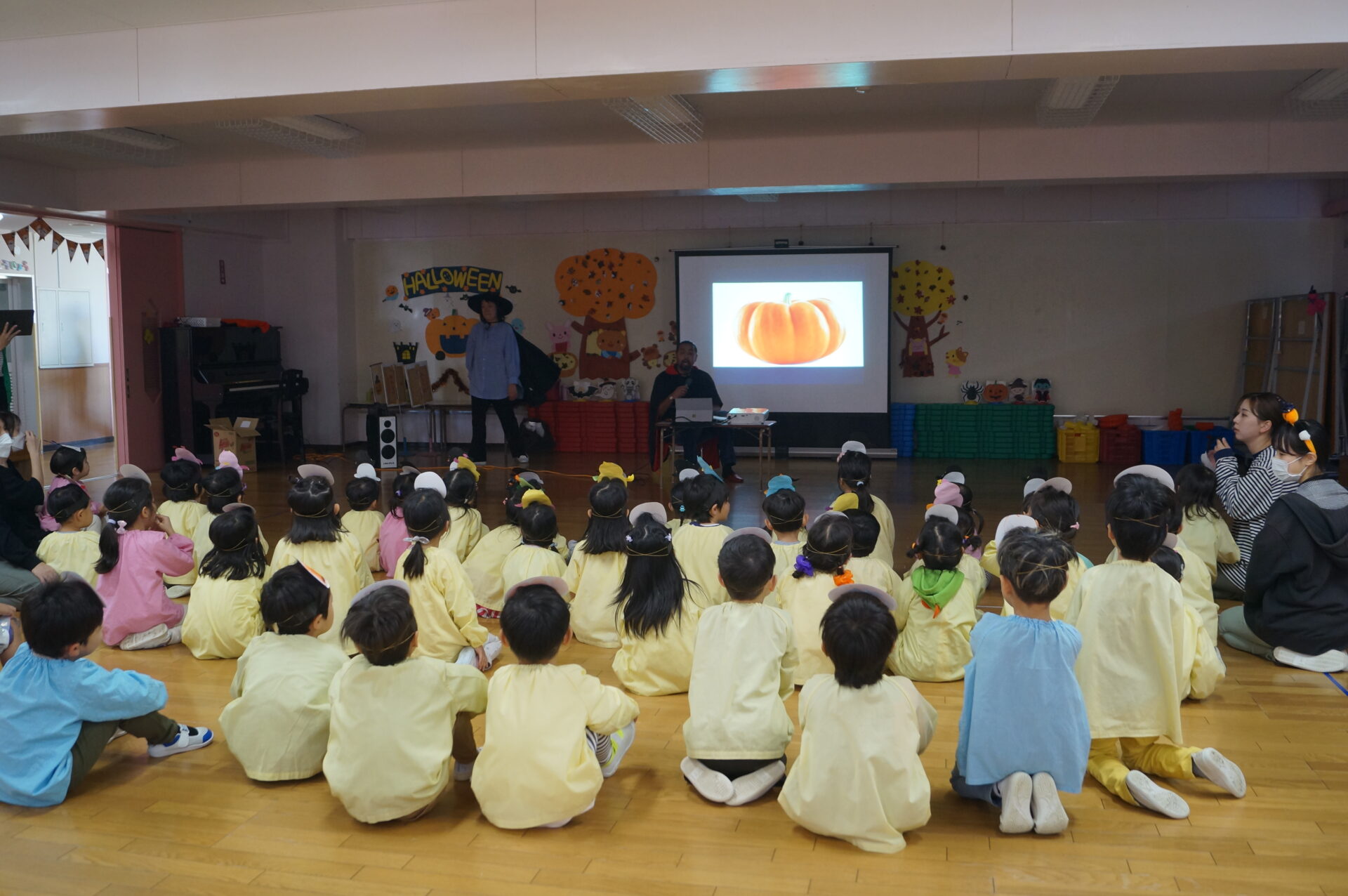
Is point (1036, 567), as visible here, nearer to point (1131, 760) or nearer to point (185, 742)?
Answer: point (1131, 760)

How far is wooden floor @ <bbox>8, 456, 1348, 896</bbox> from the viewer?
2572mm

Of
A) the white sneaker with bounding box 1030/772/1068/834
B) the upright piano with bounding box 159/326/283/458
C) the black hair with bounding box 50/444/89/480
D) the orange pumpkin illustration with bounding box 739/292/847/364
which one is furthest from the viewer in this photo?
the orange pumpkin illustration with bounding box 739/292/847/364

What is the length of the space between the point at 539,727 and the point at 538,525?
188 centimetres

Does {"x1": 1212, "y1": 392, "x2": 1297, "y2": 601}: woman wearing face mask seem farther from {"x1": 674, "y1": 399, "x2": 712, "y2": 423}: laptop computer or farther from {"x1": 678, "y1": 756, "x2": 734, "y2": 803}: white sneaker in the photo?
{"x1": 674, "y1": 399, "x2": 712, "y2": 423}: laptop computer

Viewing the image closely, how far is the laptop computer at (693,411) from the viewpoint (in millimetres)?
8508

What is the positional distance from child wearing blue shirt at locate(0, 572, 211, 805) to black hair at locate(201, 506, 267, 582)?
1066 mm

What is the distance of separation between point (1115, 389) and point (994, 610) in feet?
20.9

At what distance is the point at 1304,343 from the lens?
29.8 feet

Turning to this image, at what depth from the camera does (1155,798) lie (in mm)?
2875

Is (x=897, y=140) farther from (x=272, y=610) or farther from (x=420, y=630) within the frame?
(x=272, y=610)

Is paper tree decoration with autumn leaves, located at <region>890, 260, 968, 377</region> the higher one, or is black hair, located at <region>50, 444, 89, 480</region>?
paper tree decoration with autumn leaves, located at <region>890, 260, 968, 377</region>

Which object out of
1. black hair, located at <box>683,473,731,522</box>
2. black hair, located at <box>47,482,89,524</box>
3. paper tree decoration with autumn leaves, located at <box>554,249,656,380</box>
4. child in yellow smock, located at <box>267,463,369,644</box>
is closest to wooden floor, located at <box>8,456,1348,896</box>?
child in yellow smock, located at <box>267,463,369,644</box>

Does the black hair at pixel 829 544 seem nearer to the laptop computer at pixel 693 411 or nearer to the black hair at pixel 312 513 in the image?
the black hair at pixel 312 513

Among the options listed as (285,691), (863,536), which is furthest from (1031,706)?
(285,691)
